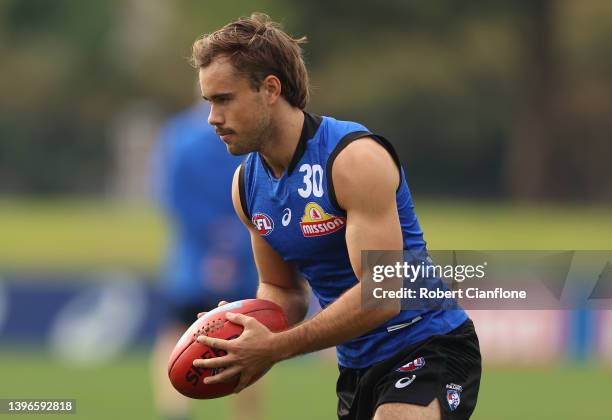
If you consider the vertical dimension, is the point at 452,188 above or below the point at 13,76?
below

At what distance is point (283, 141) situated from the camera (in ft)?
16.8

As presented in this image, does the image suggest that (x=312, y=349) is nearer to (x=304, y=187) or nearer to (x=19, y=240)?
(x=304, y=187)

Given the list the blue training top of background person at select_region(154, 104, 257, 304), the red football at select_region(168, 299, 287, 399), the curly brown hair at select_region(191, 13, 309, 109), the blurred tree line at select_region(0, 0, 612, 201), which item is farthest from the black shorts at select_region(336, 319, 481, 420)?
the blurred tree line at select_region(0, 0, 612, 201)

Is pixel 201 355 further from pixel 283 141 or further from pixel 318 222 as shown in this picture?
pixel 283 141

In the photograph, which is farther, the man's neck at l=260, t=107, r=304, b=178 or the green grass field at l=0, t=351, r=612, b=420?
the green grass field at l=0, t=351, r=612, b=420

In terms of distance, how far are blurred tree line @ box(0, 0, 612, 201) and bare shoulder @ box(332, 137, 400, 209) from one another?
1843cm

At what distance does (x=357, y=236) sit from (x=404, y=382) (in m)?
0.68

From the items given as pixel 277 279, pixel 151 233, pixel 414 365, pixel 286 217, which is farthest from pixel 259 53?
pixel 151 233

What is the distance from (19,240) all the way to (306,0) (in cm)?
1013

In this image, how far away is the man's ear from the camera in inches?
201

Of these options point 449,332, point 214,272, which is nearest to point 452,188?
point 214,272

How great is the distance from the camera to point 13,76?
40656mm

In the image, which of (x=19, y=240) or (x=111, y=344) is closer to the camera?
(x=111, y=344)

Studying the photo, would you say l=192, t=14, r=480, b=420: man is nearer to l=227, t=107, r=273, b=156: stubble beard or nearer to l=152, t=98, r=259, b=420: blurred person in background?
l=227, t=107, r=273, b=156: stubble beard
